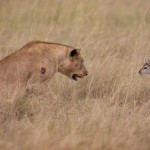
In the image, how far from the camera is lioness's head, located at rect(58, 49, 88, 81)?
8.61m

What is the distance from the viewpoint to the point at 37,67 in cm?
813

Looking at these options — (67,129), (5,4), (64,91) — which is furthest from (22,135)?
(5,4)

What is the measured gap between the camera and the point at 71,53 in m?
8.60

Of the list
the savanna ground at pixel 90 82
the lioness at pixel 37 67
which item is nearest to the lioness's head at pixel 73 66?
the lioness at pixel 37 67

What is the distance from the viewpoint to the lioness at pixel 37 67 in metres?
7.89

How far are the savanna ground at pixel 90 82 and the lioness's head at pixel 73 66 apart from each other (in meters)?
0.11

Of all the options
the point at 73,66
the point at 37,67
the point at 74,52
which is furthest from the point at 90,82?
the point at 37,67

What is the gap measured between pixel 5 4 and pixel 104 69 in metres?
5.40

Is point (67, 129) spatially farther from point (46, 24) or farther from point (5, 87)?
point (46, 24)

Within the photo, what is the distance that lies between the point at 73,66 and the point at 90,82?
11.9 inches

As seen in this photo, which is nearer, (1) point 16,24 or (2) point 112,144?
(2) point 112,144

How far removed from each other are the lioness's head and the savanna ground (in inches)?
4.3

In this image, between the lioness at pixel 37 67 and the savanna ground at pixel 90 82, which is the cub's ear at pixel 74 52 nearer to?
the lioness at pixel 37 67

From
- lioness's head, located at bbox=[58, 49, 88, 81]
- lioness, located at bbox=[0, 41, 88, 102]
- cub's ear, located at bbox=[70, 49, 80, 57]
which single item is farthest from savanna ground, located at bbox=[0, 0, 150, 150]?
cub's ear, located at bbox=[70, 49, 80, 57]
